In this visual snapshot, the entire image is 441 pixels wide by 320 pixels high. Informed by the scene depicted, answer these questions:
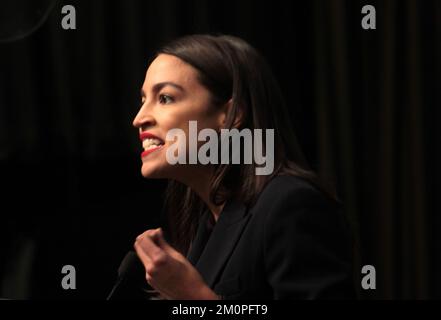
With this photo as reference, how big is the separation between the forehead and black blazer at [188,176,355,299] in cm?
24

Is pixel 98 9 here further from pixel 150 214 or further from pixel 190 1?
pixel 150 214

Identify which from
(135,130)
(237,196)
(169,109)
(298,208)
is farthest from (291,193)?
(135,130)

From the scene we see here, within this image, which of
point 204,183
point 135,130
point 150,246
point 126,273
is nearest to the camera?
point 150,246

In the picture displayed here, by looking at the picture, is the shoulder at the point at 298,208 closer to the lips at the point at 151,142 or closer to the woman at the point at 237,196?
the woman at the point at 237,196

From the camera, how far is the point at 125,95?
1710 mm

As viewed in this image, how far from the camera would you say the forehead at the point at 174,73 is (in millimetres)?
1203

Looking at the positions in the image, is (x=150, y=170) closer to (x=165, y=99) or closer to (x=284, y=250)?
(x=165, y=99)

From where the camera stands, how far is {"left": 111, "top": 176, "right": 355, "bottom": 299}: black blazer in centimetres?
101

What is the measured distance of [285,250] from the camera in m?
1.02

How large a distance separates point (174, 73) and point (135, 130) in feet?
1.78

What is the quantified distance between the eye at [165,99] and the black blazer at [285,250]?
23cm

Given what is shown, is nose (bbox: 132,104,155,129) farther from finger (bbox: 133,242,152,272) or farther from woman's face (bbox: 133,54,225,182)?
finger (bbox: 133,242,152,272)

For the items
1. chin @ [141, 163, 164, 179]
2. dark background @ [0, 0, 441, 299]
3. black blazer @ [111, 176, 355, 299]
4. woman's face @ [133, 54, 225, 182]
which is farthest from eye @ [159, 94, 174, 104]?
dark background @ [0, 0, 441, 299]
